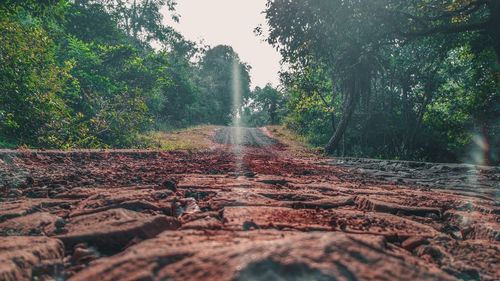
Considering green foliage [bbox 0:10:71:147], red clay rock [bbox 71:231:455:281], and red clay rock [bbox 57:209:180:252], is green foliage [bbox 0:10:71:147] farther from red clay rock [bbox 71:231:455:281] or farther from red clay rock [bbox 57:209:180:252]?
red clay rock [bbox 71:231:455:281]

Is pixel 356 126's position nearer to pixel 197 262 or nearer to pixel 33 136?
pixel 33 136

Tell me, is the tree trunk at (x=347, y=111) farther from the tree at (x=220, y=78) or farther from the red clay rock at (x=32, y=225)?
the tree at (x=220, y=78)

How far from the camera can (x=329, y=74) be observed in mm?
15594

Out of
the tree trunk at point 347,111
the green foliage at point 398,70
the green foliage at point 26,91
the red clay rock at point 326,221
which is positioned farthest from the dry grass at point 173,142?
the red clay rock at point 326,221

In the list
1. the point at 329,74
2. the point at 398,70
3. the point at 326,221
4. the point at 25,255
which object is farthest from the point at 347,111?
the point at 25,255

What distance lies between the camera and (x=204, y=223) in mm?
1617

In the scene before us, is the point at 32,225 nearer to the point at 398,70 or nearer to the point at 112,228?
the point at 112,228

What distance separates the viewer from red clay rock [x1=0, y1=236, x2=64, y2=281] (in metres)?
1.09

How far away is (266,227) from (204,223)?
30cm

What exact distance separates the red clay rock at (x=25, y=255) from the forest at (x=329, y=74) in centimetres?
622

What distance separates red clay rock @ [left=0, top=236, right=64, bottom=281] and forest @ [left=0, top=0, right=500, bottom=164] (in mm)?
6222

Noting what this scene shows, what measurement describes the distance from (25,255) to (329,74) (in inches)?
609

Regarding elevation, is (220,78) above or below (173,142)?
above

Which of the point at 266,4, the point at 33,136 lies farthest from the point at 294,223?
the point at 266,4
